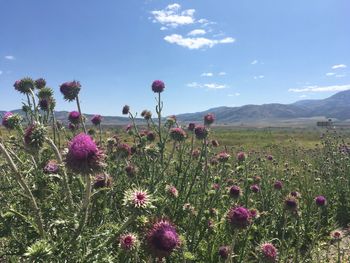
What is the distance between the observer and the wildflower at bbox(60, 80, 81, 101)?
745 cm

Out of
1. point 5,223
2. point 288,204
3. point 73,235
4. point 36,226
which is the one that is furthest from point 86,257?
point 288,204

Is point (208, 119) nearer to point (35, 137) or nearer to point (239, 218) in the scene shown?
point (239, 218)

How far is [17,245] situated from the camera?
4.89m

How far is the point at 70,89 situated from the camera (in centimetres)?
745

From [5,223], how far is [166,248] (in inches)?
80.1

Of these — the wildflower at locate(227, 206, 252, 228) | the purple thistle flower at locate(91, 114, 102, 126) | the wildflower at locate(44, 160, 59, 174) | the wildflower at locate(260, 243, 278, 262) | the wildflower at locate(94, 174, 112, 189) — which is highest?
the purple thistle flower at locate(91, 114, 102, 126)

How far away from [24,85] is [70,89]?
1.34 m

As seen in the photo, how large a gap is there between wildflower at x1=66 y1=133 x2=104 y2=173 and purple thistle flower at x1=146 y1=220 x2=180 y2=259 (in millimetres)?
771

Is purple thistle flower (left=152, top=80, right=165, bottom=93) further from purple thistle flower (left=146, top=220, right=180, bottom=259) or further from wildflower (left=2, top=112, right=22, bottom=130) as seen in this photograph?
purple thistle flower (left=146, top=220, right=180, bottom=259)

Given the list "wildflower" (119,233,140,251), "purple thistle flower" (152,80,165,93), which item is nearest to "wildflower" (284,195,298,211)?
"wildflower" (119,233,140,251)

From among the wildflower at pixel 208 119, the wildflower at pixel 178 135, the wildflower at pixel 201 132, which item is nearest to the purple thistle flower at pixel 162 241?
the wildflower at pixel 201 132

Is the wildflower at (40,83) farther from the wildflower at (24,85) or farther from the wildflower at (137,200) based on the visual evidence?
the wildflower at (137,200)

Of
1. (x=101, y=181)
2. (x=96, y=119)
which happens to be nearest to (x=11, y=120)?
(x=101, y=181)

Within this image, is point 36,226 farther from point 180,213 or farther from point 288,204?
point 288,204
